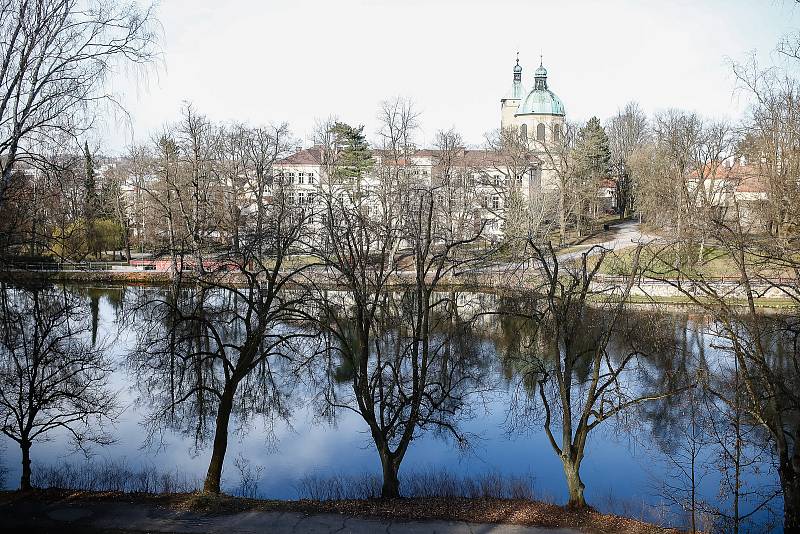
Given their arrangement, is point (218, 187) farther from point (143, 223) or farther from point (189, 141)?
point (143, 223)

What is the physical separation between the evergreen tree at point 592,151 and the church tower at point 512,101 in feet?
56.5

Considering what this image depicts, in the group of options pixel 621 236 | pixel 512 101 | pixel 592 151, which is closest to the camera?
pixel 621 236

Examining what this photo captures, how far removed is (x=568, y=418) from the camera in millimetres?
13281

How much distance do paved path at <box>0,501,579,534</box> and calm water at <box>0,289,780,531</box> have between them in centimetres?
319

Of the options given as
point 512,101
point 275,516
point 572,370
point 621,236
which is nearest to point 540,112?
point 512,101

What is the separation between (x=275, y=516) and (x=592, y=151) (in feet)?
182

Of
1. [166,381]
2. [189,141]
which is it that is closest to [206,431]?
[166,381]

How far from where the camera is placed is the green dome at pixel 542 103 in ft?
251

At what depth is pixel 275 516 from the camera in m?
12.5

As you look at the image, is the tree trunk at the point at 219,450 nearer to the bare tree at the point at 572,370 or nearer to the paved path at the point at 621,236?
the bare tree at the point at 572,370

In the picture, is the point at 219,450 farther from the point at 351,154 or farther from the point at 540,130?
the point at 540,130

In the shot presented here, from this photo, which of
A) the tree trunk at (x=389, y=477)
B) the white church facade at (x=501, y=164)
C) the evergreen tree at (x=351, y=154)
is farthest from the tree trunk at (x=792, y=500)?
the evergreen tree at (x=351, y=154)

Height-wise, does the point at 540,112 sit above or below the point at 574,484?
above

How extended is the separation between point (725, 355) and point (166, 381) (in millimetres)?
19750
